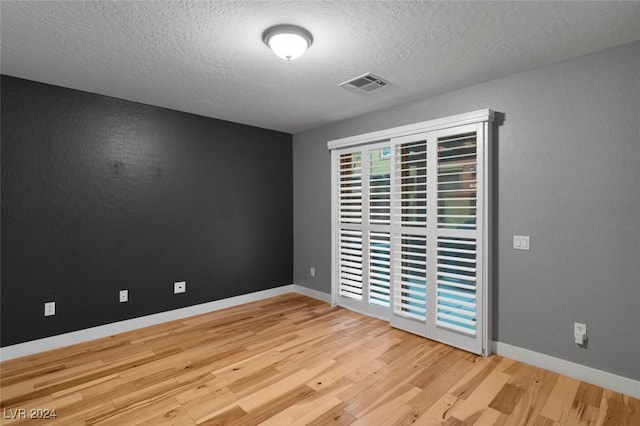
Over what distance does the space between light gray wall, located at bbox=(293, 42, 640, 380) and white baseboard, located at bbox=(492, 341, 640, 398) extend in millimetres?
48

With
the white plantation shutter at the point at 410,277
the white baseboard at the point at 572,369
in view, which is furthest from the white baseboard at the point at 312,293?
the white baseboard at the point at 572,369

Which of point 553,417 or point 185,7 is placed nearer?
point 185,7

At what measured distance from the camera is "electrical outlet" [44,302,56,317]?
2.99 m

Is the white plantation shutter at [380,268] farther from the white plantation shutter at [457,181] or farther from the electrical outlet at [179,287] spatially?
the electrical outlet at [179,287]

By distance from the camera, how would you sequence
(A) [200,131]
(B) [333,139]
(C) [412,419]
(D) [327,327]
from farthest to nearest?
(B) [333,139] → (A) [200,131] → (D) [327,327] → (C) [412,419]

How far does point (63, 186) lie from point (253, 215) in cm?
213

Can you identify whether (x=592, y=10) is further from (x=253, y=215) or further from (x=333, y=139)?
(x=253, y=215)

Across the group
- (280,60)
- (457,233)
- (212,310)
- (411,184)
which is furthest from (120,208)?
(457,233)

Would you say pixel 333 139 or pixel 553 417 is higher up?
pixel 333 139

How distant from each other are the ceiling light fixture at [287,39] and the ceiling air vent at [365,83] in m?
0.78

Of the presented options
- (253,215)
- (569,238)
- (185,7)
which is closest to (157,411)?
(185,7)

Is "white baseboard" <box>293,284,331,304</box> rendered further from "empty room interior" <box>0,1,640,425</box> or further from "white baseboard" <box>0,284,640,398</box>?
"empty room interior" <box>0,1,640,425</box>

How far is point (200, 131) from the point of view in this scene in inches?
159

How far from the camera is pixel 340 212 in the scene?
427 cm
